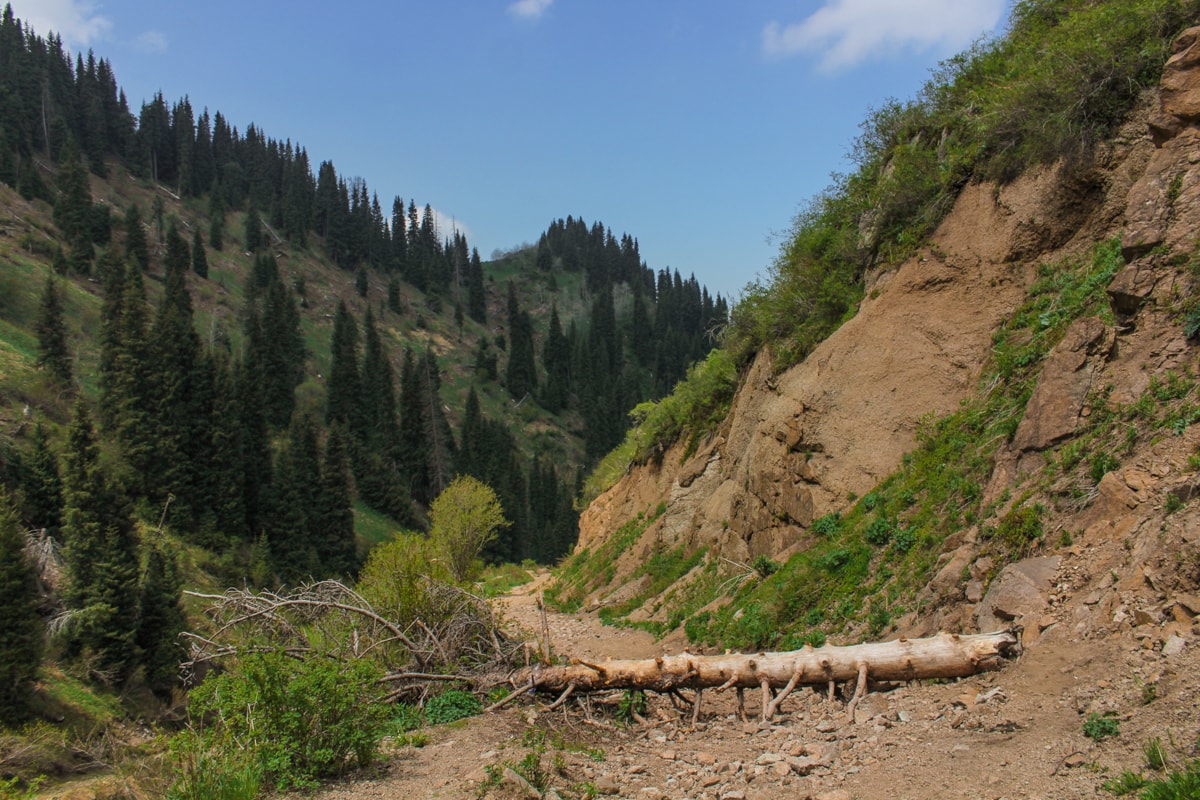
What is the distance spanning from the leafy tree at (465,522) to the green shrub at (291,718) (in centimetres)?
2202

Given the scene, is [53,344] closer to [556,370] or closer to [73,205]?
[73,205]

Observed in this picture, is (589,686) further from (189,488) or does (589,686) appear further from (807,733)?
(189,488)

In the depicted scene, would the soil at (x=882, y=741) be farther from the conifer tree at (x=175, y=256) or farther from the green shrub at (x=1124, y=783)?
the conifer tree at (x=175, y=256)

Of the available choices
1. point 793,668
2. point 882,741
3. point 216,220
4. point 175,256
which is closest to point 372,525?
point 175,256

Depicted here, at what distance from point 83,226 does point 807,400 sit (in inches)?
3618

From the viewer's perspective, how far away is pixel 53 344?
5216 centimetres

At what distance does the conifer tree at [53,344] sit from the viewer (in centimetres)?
5116

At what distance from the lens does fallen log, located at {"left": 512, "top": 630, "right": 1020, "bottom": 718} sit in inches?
272

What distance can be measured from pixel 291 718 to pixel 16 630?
23.9 meters

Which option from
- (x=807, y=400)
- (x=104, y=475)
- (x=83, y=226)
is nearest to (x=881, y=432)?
(x=807, y=400)

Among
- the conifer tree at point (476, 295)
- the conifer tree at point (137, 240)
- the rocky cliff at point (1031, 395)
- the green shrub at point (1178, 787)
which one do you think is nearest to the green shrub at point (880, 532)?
the rocky cliff at point (1031, 395)

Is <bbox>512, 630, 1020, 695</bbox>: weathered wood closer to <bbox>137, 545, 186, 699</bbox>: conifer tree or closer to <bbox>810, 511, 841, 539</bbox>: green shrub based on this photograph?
<bbox>810, 511, 841, 539</bbox>: green shrub

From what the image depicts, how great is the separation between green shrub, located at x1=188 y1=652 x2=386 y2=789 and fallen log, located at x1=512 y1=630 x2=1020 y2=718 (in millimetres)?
2712

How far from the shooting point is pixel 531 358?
122125 mm
